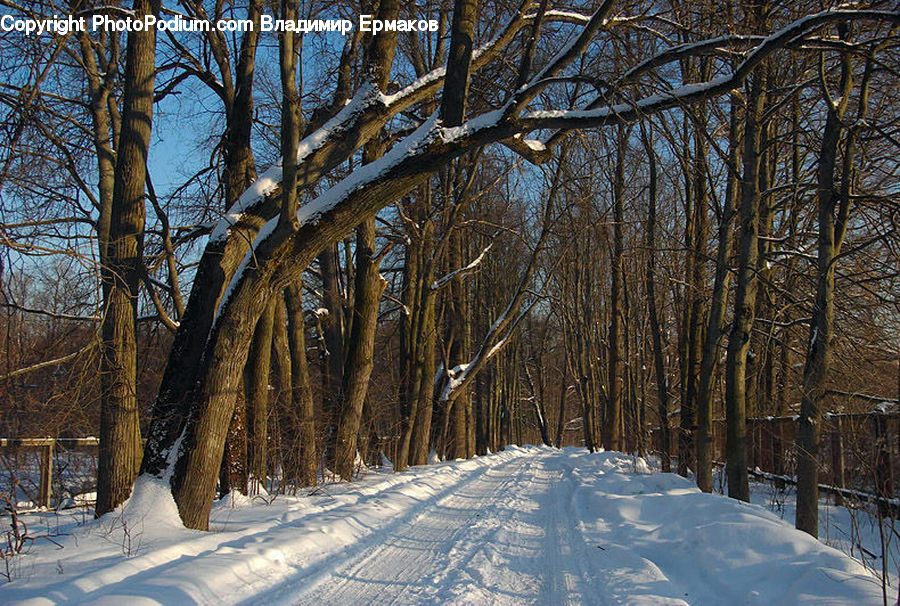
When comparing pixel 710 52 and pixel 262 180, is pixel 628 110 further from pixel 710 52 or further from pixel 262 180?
pixel 262 180

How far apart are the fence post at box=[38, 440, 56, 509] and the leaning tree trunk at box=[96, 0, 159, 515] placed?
2982 mm

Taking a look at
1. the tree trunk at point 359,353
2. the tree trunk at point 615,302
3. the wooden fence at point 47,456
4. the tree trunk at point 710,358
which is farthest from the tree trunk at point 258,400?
the tree trunk at point 615,302

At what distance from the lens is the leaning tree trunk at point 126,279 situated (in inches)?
292

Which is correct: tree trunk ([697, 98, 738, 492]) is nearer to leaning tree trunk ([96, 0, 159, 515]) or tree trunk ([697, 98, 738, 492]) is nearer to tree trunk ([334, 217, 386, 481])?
tree trunk ([334, 217, 386, 481])

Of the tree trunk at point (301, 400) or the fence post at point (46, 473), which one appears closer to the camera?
the fence post at point (46, 473)

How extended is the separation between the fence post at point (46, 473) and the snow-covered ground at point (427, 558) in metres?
1.17

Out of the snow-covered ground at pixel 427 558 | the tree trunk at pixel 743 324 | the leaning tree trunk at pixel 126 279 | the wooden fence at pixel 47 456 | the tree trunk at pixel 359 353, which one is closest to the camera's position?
the snow-covered ground at pixel 427 558

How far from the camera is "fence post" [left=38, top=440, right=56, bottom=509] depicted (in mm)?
9703

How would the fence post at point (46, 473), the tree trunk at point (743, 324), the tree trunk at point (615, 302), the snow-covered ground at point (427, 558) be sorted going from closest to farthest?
the snow-covered ground at point (427, 558)
the tree trunk at point (743, 324)
the fence post at point (46, 473)
the tree trunk at point (615, 302)

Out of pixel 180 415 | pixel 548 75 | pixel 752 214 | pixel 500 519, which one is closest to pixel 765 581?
pixel 500 519

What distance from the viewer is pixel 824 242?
328 inches

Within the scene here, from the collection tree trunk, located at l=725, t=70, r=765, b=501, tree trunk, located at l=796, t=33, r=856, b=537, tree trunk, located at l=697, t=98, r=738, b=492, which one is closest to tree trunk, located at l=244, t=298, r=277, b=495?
tree trunk, located at l=725, t=70, r=765, b=501

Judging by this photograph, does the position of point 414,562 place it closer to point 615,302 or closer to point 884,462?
point 884,462

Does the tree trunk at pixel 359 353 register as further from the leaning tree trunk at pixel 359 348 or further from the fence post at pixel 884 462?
the fence post at pixel 884 462
